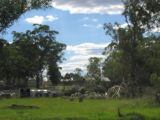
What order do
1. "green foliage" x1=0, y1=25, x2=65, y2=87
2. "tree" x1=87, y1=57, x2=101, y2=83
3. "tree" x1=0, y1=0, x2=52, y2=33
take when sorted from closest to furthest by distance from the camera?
1. "tree" x1=0, y1=0, x2=52, y2=33
2. "green foliage" x1=0, y1=25, x2=65, y2=87
3. "tree" x1=87, y1=57, x2=101, y2=83

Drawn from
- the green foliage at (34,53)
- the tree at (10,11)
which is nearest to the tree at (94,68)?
the green foliage at (34,53)

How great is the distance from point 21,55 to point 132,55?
36.9 m

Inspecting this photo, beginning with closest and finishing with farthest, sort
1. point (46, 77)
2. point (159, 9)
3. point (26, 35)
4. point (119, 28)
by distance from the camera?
point (159, 9), point (119, 28), point (26, 35), point (46, 77)

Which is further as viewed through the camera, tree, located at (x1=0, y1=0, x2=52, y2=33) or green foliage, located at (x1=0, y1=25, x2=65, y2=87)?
green foliage, located at (x1=0, y1=25, x2=65, y2=87)

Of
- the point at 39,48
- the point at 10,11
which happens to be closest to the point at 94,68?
the point at 39,48

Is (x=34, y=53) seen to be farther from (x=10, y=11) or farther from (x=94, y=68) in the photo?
(x=10, y=11)

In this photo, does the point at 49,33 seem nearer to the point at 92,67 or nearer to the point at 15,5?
the point at 92,67

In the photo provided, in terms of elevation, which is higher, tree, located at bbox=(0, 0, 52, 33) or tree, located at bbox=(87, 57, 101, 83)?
tree, located at bbox=(87, 57, 101, 83)

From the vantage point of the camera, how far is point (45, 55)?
449 feet

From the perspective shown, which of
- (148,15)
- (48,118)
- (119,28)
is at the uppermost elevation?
(119,28)

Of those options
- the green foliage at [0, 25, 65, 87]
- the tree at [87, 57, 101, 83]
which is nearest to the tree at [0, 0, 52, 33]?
the green foliage at [0, 25, 65, 87]

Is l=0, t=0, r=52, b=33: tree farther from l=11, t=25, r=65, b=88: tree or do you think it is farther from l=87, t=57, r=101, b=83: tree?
l=87, t=57, r=101, b=83: tree

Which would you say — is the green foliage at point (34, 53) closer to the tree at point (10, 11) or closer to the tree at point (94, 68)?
the tree at point (94, 68)

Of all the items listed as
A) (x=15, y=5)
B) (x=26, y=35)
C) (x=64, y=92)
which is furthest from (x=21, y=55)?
(x=15, y=5)
